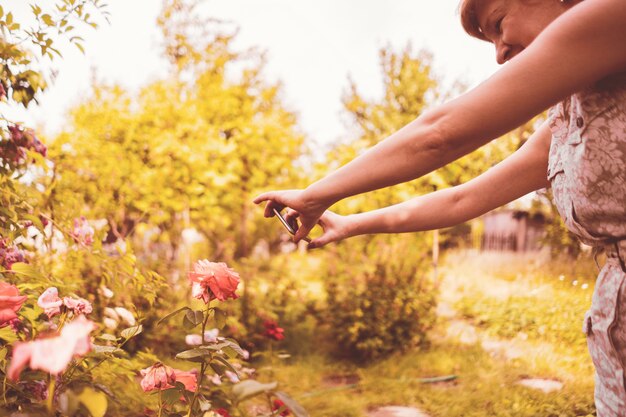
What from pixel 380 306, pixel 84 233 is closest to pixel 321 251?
pixel 380 306

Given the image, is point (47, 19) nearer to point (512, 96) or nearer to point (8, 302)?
point (8, 302)

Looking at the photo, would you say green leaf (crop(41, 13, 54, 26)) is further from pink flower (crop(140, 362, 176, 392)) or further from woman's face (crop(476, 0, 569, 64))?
woman's face (crop(476, 0, 569, 64))

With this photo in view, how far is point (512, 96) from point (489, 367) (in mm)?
3473

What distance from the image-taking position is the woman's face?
925mm

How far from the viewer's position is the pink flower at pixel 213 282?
116 centimetres

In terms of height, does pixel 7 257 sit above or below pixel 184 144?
below

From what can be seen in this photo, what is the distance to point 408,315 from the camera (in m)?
4.47

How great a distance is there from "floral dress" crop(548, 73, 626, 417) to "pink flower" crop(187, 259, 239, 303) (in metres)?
0.75

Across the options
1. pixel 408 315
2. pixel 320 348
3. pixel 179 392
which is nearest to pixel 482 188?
pixel 179 392

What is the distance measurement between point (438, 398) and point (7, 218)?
264cm

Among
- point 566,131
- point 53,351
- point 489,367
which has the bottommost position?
point 489,367

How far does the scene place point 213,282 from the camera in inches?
45.8

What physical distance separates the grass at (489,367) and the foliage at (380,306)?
17 centimetres

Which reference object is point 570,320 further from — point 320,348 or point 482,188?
point 482,188
